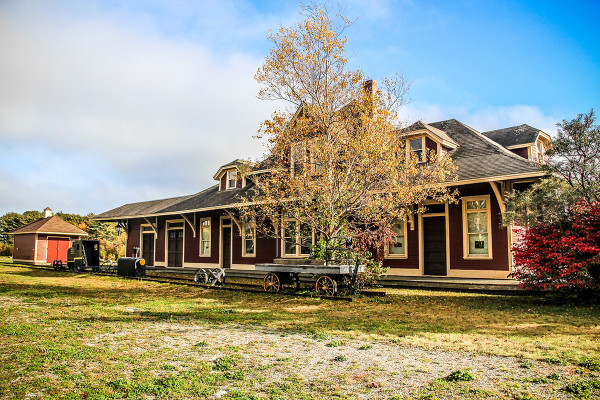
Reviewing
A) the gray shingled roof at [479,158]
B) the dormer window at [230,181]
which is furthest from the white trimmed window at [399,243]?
the dormer window at [230,181]

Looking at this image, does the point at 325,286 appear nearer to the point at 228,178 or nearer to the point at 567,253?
the point at 567,253

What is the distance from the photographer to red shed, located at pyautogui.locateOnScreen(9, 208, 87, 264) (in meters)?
35.5

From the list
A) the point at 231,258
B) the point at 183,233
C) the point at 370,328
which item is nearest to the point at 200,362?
the point at 370,328

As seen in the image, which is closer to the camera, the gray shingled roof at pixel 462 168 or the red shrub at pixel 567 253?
the red shrub at pixel 567 253

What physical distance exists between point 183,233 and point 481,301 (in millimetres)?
19395

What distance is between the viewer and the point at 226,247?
2458 cm

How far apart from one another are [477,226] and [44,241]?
33.5 metres

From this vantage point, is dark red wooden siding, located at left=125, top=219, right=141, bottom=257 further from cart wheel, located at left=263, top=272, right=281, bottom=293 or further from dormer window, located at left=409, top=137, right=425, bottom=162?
dormer window, located at left=409, top=137, right=425, bottom=162

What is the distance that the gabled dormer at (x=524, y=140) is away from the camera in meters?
19.6

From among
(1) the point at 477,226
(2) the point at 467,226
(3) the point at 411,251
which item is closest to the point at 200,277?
(3) the point at 411,251

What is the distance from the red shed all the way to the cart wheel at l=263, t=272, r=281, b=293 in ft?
90.9

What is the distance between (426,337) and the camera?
7105 millimetres

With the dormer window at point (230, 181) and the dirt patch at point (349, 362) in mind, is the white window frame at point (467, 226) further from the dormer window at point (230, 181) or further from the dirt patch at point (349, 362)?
the dormer window at point (230, 181)

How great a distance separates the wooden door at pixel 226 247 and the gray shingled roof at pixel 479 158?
12.4m
